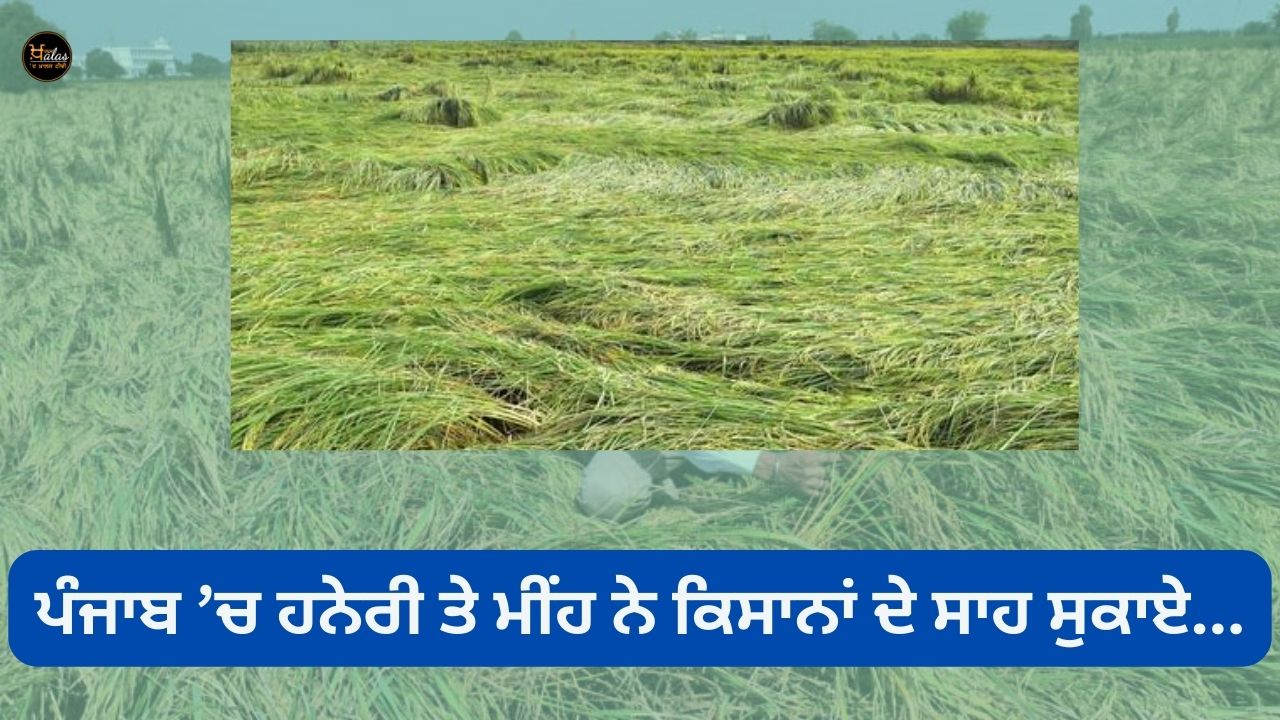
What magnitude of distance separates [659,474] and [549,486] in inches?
10.4

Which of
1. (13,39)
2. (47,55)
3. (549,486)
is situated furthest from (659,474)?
(13,39)

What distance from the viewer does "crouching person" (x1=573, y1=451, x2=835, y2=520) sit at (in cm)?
252

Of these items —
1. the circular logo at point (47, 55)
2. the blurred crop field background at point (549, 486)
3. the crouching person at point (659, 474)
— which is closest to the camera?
the blurred crop field background at point (549, 486)

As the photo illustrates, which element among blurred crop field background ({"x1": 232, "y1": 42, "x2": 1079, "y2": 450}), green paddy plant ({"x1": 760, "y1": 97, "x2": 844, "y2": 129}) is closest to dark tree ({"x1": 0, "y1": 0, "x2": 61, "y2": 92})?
blurred crop field background ({"x1": 232, "y1": 42, "x2": 1079, "y2": 450})

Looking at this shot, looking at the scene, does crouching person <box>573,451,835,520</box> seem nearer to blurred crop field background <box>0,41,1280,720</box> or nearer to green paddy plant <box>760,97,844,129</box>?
blurred crop field background <box>0,41,1280,720</box>

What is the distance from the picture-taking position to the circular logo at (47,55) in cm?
356

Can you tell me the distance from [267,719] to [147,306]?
5.72ft

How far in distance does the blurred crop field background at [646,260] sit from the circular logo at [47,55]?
3.29ft

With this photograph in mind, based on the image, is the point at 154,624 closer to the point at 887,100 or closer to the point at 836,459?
the point at 836,459

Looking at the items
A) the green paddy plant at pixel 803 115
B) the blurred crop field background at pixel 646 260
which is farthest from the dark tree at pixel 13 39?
the green paddy plant at pixel 803 115

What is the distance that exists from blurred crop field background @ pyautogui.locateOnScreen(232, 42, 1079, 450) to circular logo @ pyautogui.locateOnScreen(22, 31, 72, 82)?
39.5 inches

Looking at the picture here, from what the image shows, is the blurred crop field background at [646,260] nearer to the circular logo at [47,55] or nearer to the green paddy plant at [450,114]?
the green paddy plant at [450,114]

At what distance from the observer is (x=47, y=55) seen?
11.8 feet

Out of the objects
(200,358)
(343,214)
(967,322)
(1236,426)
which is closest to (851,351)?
(967,322)
